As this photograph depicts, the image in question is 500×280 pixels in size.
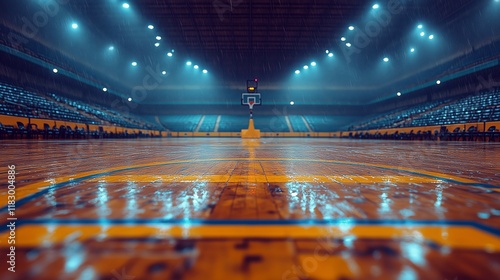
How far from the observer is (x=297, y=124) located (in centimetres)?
2258

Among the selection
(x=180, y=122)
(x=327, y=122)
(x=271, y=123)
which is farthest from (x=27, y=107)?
(x=327, y=122)

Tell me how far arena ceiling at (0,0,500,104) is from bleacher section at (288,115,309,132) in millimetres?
4238

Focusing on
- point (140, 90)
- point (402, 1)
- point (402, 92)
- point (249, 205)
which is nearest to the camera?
point (249, 205)

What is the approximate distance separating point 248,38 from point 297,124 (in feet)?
34.1

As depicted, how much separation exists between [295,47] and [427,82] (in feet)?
28.0

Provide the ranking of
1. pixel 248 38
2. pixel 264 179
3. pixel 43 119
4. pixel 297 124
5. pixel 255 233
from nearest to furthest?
1. pixel 255 233
2. pixel 264 179
3. pixel 43 119
4. pixel 248 38
5. pixel 297 124

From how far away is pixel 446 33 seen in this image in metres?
13.5

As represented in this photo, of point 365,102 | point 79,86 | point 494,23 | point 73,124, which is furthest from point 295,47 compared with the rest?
point 79,86

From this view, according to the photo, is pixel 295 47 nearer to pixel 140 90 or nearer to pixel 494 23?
pixel 494 23

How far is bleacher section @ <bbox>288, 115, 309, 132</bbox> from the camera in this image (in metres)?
22.0

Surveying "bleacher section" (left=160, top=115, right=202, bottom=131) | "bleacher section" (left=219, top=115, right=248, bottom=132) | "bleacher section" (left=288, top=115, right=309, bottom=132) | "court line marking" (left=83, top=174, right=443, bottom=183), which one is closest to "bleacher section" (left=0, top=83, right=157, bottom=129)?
"bleacher section" (left=160, top=115, right=202, bottom=131)

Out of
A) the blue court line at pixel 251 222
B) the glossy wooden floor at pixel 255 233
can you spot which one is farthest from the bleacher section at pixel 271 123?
the blue court line at pixel 251 222

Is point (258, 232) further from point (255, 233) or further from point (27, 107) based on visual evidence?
point (27, 107)

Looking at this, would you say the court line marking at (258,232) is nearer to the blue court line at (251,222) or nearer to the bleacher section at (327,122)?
the blue court line at (251,222)
